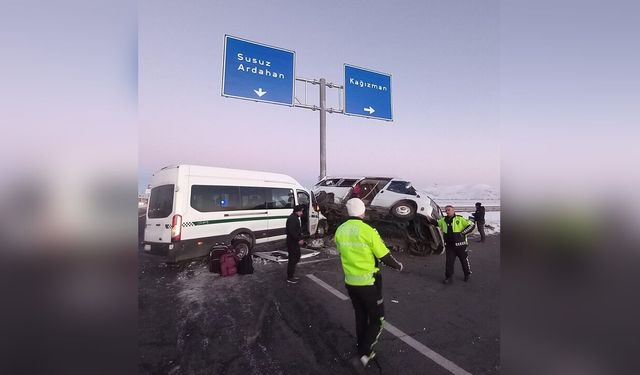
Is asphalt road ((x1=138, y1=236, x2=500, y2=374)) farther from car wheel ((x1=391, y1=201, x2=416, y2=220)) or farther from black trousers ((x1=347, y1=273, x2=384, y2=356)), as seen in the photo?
car wheel ((x1=391, y1=201, x2=416, y2=220))

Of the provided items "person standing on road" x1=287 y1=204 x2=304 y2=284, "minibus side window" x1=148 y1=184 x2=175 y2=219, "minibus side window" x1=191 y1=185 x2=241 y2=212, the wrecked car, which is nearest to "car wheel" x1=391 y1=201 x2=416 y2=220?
the wrecked car

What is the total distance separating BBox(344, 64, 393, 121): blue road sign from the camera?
41.6ft

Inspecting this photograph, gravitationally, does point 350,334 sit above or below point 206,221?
below

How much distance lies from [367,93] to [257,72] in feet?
15.7

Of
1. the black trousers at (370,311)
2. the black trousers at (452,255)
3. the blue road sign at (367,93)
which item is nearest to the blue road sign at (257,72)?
the blue road sign at (367,93)

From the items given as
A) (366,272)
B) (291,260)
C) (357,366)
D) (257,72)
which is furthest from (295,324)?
(257,72)

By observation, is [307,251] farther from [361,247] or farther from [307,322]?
[361,247]

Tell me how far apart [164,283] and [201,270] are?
3.67ft

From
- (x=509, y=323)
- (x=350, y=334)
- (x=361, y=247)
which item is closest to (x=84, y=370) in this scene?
(x=509, y=323)

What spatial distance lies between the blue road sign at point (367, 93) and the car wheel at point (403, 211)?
16.6 feet

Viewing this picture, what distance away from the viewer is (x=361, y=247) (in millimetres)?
3254

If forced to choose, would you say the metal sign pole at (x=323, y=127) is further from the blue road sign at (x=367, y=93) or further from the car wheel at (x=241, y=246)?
the car wheel at (x=241, y=246)

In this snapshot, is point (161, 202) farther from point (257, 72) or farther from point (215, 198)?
point (257, 72)

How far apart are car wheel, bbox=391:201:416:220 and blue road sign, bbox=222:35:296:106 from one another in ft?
18.1
